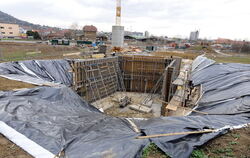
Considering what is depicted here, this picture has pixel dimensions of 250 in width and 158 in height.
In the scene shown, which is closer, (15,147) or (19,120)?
(15,147)

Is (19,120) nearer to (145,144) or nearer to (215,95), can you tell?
(145,144)

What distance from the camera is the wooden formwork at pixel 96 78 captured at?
36.2ft

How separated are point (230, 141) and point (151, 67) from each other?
37.3ft

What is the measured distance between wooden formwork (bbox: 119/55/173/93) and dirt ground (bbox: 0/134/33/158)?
12247mm

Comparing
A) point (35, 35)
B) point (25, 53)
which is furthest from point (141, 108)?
point (35, 35)

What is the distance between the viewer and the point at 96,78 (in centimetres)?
1252

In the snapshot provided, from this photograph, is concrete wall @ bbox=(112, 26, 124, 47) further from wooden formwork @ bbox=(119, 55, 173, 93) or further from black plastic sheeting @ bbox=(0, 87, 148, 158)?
black plastic sheeting @ bbox=(0, 87, 148, 158)

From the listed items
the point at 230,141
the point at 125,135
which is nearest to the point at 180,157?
the point at 125,135

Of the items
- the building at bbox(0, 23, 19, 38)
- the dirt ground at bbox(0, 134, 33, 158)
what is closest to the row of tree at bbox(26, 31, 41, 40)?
the building at bbox(0, 23, 19, 38)

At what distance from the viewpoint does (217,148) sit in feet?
11.5

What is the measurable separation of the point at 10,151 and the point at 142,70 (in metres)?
12.6

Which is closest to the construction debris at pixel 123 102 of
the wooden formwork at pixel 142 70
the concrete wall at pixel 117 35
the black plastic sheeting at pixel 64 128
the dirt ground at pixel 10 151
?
the wooden formwork at pixel 142 70

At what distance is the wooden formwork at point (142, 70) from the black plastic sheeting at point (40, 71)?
582 centimetres

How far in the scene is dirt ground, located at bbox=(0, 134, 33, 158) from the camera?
3252 millimetres
